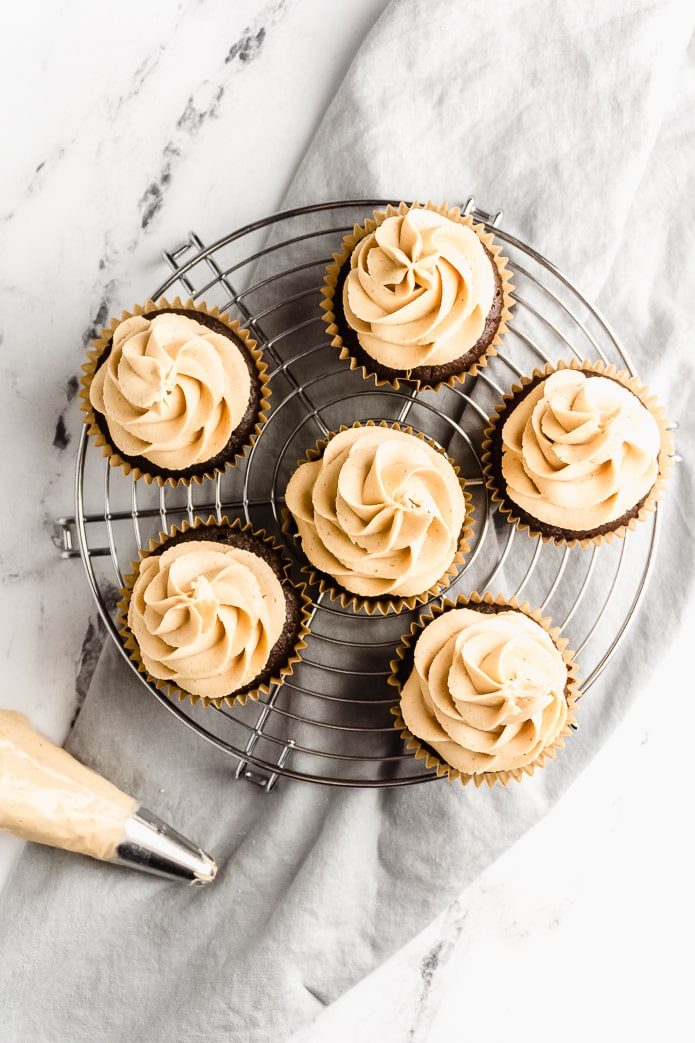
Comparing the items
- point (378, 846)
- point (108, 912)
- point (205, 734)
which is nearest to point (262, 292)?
point (205, 734)

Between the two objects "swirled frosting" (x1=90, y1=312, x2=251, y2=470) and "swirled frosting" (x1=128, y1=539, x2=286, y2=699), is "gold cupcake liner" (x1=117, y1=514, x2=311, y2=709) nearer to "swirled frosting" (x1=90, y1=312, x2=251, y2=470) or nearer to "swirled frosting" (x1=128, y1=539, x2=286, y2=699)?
"swirled frosting" (x1=128, y1=539, x2=286, y2=699)

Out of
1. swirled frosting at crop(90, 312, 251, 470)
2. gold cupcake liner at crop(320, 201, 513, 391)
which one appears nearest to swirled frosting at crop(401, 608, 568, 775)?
gold cupcake liner at crop(320, 201, 513, 391)

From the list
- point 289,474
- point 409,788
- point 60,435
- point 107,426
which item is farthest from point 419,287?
point 409,788

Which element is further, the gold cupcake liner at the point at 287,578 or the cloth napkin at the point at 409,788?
the cloth napkin at the point at 409,788

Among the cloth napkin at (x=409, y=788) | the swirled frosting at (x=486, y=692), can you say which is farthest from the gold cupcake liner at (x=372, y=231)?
the swirled frosting at (x=486, y=692)

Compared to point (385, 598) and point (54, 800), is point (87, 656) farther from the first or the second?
point (385, 598)

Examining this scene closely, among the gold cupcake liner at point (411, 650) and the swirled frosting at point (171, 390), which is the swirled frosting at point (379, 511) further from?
the swirled frosting at point (171, 390)
